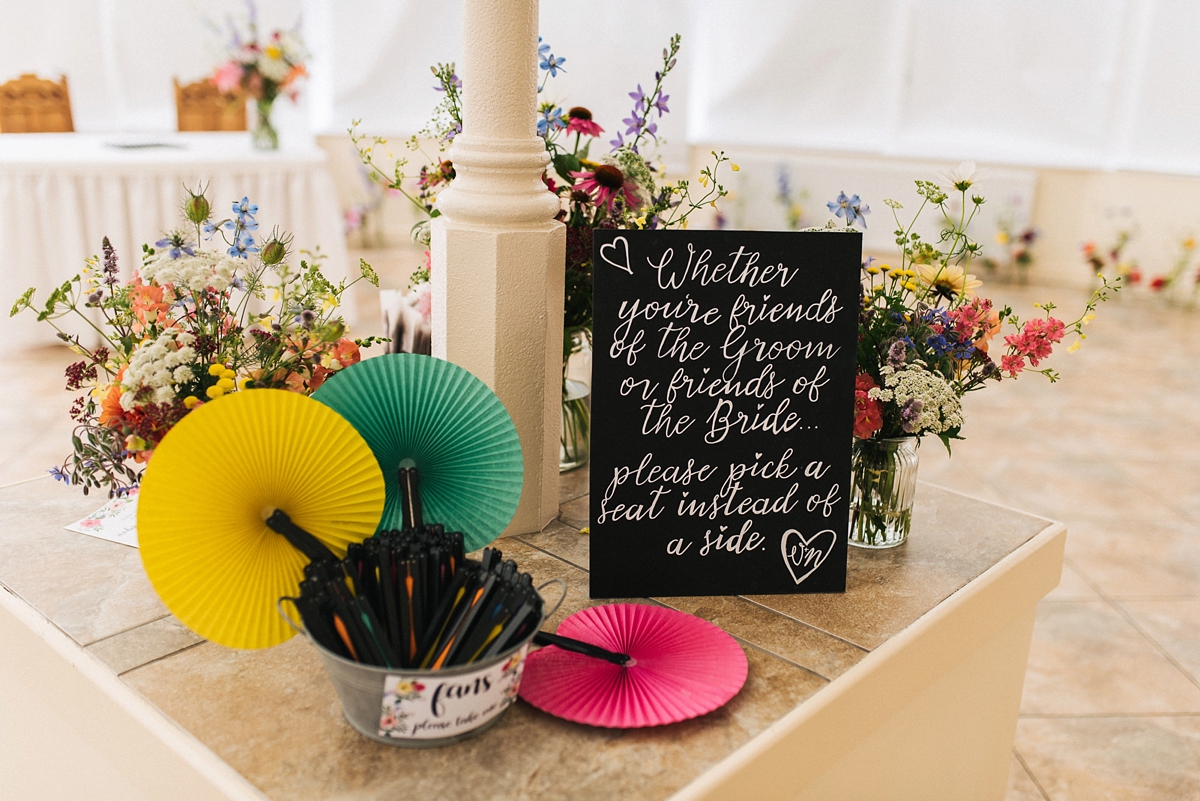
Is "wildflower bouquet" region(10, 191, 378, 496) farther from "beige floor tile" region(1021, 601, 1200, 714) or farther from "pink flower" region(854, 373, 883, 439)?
"beige floor tile" region(1021, 601, 1200, 714)

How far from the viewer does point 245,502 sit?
828 millimetres

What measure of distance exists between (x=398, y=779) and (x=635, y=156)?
2.82 ft

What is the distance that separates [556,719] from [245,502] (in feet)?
1.06

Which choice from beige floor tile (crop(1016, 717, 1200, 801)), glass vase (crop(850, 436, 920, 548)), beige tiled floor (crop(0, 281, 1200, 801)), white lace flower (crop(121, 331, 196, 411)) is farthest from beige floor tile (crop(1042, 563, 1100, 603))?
white lace flower (crop(121, 331, 196, 411))

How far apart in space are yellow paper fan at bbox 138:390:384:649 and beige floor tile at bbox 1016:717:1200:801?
1.43m

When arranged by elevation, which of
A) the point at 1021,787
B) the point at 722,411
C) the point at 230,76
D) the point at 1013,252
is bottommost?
the point at 1021,787

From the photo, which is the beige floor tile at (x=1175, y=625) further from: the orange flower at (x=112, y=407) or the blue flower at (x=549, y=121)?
the orange flower at (x=112, y=407)

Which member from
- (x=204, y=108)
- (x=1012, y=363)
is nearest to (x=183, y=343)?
(x=1012, y=363)

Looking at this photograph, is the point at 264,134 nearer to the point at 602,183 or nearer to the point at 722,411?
the point at 602,183

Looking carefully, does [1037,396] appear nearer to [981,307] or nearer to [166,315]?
[981,307]

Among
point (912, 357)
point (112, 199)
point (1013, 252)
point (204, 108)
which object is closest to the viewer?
point (912, 357)

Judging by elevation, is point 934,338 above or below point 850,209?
below

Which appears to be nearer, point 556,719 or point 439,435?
point 556,719

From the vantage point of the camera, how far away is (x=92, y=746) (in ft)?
2.98
